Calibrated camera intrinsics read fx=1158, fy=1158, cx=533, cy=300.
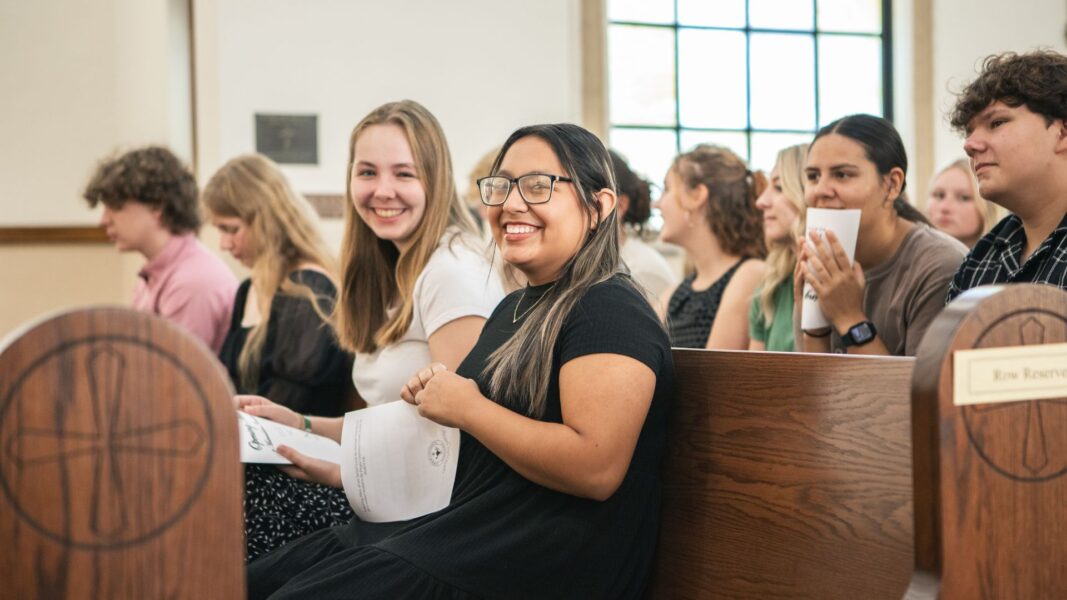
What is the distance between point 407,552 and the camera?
1712 mm

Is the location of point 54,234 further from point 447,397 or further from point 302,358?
point 447,397

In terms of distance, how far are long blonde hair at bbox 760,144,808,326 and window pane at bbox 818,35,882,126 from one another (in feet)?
16.9

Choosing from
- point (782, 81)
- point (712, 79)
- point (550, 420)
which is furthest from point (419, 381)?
point (782, 81)

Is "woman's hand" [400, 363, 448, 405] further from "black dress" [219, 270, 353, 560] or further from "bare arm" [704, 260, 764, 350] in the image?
"bare arm" [704, 260, 764, 350]

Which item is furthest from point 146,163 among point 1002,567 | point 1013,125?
point 1002,567

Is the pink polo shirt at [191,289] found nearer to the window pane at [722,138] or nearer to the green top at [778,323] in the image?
the green top at [778,323]

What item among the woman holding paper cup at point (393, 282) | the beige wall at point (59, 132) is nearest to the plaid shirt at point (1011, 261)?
the woman holding paper cup at point (393, 282)

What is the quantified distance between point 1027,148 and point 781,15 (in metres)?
6.61

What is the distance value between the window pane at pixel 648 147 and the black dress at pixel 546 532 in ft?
20.7

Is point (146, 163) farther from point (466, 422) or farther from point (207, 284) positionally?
point (466, 422)

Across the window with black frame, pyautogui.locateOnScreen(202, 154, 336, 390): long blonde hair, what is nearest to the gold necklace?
pyautogui.locateOnScreen(202, 154, 336, 390): long blonde hair

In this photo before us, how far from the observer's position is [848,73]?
8.38 m

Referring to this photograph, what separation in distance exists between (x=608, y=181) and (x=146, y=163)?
2.92 metres

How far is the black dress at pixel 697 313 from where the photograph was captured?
148 inches
